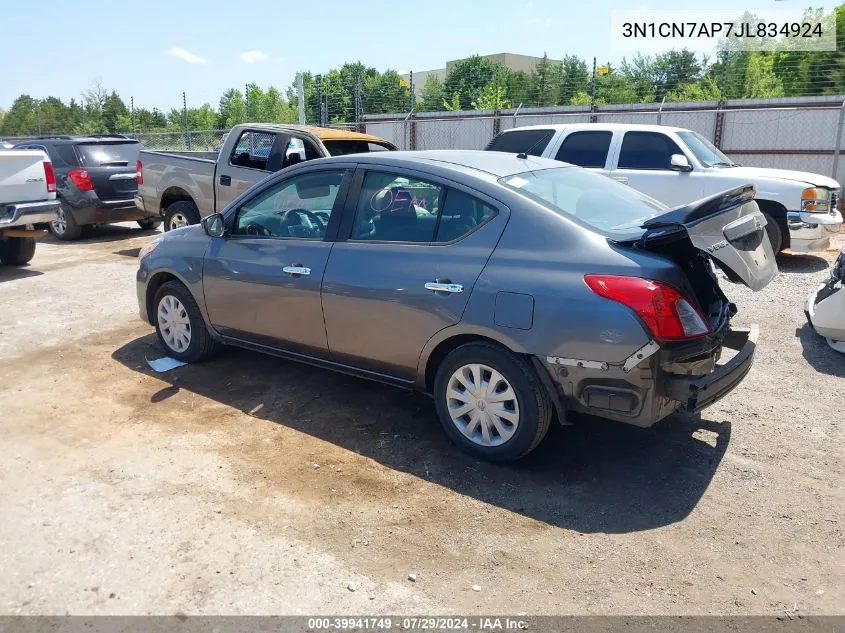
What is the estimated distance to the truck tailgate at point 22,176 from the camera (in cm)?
880

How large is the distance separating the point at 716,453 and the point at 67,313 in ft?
21.1

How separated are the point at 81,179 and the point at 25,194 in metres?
2.73

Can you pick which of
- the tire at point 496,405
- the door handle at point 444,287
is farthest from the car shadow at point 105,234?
the tire at point 496,405

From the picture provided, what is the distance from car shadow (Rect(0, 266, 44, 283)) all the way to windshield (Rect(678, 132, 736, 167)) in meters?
A: 8.89

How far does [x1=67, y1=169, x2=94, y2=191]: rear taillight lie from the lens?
1162cm

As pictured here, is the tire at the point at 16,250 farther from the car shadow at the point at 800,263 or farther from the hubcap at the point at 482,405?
the car shadow at the point at 800,263

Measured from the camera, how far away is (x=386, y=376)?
4.50 m

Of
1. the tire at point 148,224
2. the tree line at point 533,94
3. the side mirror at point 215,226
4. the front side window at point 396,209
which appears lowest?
the tire at point 148,224

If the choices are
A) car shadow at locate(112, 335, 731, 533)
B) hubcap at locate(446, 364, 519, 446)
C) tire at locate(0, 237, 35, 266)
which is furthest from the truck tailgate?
hubcap at locate(446, 364, 519, 446)

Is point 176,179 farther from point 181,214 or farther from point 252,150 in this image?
point 252,150

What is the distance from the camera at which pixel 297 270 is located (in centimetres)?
475

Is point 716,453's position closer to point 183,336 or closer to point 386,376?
point 386,376

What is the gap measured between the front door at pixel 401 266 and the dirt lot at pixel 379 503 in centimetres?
61

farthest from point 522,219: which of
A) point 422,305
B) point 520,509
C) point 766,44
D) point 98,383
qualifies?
point 766,44
